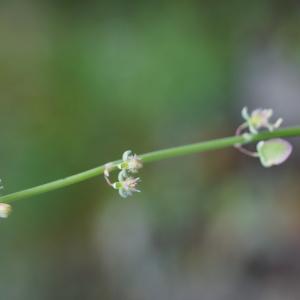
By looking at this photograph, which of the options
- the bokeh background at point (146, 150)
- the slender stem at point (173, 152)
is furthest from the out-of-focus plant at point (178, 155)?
the bokeh background at point (146, 150)

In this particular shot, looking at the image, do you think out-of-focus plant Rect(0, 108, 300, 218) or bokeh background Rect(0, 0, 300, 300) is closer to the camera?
out-of-focus plant Rect(0, 108, 300, 218)

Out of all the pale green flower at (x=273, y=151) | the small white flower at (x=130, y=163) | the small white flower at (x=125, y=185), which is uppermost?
the small white flower at (x=130, y=163)

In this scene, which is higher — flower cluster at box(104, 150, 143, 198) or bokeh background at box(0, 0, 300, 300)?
bokeh background at box(0, 0, 300, 300)

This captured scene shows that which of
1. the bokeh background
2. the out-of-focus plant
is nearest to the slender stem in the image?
the out-of-focus plant

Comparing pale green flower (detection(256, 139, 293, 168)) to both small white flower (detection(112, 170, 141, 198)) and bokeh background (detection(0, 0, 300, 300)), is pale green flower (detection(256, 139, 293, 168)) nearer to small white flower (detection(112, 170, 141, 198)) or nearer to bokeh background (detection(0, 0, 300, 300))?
small white flower (detection(112, 170, 141, 198))

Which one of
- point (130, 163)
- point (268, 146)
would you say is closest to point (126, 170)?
point (130, 163)

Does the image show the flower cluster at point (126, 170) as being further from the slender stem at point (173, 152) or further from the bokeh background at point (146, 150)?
the bokeh background at point (146, 150)

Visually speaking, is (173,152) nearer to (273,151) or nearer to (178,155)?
(178,155)
